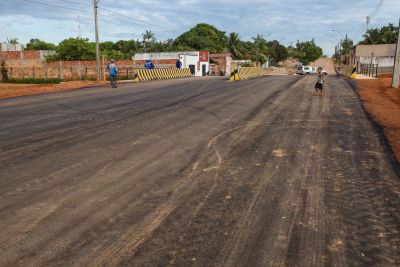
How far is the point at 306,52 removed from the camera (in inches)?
5118

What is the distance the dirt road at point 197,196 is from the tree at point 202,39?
77.9 meters

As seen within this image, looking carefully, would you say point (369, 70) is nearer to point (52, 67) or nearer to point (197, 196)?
point (52, 67)

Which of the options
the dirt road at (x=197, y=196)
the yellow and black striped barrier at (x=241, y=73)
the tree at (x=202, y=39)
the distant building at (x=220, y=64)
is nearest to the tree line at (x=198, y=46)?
the tree at (x=202, y=39)

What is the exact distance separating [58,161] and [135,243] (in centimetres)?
338

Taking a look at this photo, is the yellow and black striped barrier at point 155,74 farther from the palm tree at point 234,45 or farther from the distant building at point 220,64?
the palm tree at point 234,45

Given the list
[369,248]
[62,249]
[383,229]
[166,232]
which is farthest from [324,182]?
[62,249]

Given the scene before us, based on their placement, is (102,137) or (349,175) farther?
(102,137)

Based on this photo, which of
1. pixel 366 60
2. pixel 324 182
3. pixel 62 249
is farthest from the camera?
pixel 366 60

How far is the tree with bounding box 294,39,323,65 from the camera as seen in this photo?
129 meters

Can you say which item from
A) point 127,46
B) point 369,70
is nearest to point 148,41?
point 127,46

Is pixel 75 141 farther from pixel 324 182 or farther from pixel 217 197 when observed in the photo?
pixel 324 182

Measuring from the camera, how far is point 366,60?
234 feet

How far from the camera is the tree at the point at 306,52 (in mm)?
129125

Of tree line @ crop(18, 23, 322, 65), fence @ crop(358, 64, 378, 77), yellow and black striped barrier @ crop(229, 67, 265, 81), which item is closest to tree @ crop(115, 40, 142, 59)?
tree line @ crop(18, 23, 322, 65)
